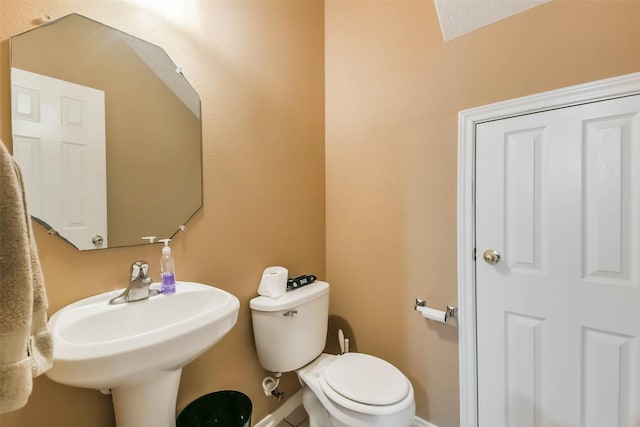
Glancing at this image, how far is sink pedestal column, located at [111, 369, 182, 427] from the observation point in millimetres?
858

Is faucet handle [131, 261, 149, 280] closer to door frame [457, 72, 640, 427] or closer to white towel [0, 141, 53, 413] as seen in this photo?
white towel [0, 141, 53, 413]

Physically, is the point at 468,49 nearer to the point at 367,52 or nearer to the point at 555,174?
the point at 367,52

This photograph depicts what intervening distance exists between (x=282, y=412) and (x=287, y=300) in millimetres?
736

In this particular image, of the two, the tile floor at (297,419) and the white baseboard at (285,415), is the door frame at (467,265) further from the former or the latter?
the tile floor at (297,419)

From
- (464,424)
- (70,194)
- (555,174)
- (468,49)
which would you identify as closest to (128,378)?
(70,194)

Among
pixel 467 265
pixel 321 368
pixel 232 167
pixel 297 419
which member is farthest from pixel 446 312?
pixel 232 167

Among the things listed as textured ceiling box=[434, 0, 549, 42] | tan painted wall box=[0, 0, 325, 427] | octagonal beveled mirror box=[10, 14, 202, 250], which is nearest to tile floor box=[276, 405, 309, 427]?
tan painted wall box=[0, 0, 325, 427]

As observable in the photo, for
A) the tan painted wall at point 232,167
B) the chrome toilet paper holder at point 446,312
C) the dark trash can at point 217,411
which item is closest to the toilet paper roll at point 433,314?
the chrome toilet paper holder at point 446,312

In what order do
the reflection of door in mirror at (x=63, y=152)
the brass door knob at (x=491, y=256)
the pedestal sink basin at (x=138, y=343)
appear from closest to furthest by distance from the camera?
the pedestal sink basin at (x=138, y=343), the reflection of door in mirror at (x=63, y=152), the brass door knob at (x=491, y=256)

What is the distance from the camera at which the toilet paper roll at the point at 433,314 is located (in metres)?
1.31

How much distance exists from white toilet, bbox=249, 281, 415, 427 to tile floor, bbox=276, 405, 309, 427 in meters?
0.28

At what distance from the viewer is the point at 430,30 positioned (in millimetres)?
1376

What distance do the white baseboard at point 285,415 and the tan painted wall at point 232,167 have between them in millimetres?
51

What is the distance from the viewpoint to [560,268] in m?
1.09
